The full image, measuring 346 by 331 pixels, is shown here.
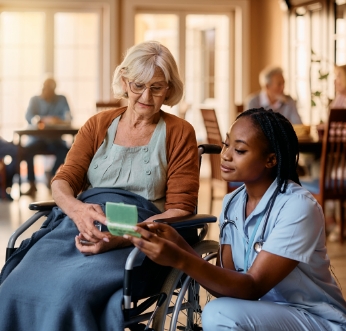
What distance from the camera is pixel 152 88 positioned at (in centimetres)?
229

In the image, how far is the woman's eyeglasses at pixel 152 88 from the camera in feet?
7.50

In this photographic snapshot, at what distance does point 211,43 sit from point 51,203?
7349 millimetres

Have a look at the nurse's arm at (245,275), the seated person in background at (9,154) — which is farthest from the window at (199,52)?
the nurse's arm at (245,275)

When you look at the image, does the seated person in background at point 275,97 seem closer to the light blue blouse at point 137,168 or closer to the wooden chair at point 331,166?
the wooden chair at point 331,166

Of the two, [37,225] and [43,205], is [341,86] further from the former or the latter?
[43,205]

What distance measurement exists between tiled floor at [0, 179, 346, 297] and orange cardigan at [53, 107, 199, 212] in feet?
4.67

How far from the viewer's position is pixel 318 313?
174 cm

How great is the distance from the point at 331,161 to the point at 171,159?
8.28 feet

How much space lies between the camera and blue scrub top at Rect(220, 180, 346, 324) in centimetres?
168

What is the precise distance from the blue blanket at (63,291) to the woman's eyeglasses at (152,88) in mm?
532

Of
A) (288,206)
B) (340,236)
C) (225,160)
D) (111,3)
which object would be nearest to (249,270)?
(288,206)

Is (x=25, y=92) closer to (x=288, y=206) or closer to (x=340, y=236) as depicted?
(x=340, y=236)

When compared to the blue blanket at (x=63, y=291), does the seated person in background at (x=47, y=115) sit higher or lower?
higher

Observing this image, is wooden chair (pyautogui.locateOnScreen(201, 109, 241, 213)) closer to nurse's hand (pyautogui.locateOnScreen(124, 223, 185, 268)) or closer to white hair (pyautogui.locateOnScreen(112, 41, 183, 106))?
white hair (pyautogui.locateOnScreen(112, 41, 183, 106))
